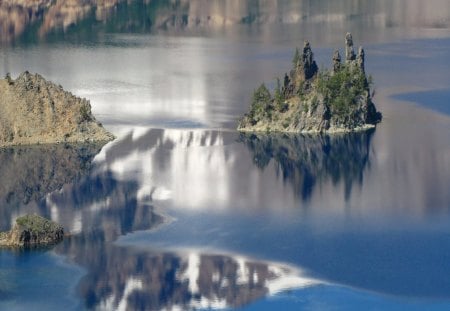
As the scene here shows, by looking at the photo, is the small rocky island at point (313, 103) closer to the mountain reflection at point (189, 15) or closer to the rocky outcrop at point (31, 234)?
the rocky outcrop at point (31, 234)

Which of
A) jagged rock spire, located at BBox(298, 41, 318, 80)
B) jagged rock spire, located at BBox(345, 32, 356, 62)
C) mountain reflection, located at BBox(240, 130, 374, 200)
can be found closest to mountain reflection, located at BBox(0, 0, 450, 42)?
jagged rock spire, located at BBox(345, 32, 356, 62)

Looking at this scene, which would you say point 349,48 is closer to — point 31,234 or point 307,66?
point 307,66

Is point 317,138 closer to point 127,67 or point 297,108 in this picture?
point 297,108

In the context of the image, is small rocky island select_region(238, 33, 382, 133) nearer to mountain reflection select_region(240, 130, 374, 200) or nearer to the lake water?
mountain reflection select_region(240, 130, 374, 200)

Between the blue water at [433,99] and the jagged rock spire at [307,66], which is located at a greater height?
the jagged rock spire at [307,66]

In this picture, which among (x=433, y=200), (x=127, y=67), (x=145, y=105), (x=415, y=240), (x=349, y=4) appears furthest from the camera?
(x=349, y=4)

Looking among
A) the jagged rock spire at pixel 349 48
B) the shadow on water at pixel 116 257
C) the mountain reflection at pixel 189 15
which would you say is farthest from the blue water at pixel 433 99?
the mountain reflection at pixel 189 15

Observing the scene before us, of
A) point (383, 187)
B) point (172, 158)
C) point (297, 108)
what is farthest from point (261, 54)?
point (383, 187)
